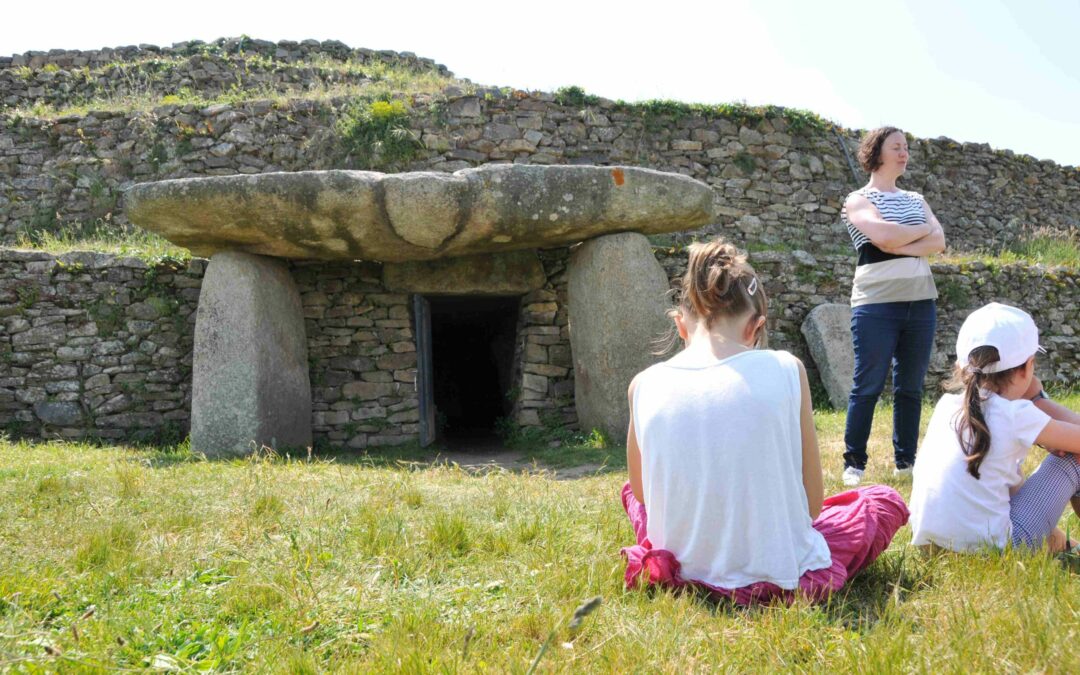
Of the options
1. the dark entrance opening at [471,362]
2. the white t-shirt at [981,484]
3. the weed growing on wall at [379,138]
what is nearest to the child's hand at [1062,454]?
the white t-shirt at [981,484]

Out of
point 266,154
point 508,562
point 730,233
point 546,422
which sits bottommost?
point 546,422

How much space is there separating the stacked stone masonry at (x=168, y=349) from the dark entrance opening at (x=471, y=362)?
178cm

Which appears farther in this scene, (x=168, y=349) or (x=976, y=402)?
(x=168, y=349)

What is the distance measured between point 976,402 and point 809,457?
674 mm

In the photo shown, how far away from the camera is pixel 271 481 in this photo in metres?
3.82

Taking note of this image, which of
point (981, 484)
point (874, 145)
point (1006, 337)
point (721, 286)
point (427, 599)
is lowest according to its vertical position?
point (427, 599)

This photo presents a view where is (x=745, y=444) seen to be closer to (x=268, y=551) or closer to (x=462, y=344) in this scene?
(x=268, y=551)

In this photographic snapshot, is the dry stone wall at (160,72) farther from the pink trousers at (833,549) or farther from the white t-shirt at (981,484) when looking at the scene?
the white t-shirt at (981,484)

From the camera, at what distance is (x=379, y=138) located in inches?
343

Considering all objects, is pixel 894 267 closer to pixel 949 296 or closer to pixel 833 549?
pixel 833 549

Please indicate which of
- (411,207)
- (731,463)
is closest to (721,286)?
(731,463)

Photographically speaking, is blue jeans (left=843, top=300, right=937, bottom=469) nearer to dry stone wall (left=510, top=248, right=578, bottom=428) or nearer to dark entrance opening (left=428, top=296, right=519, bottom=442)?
dry stone wall (left=510, top=248, right=578, bottom=428)

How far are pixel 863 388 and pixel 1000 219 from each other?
9075 mm

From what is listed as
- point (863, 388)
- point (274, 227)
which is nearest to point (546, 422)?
point (274, 227)
